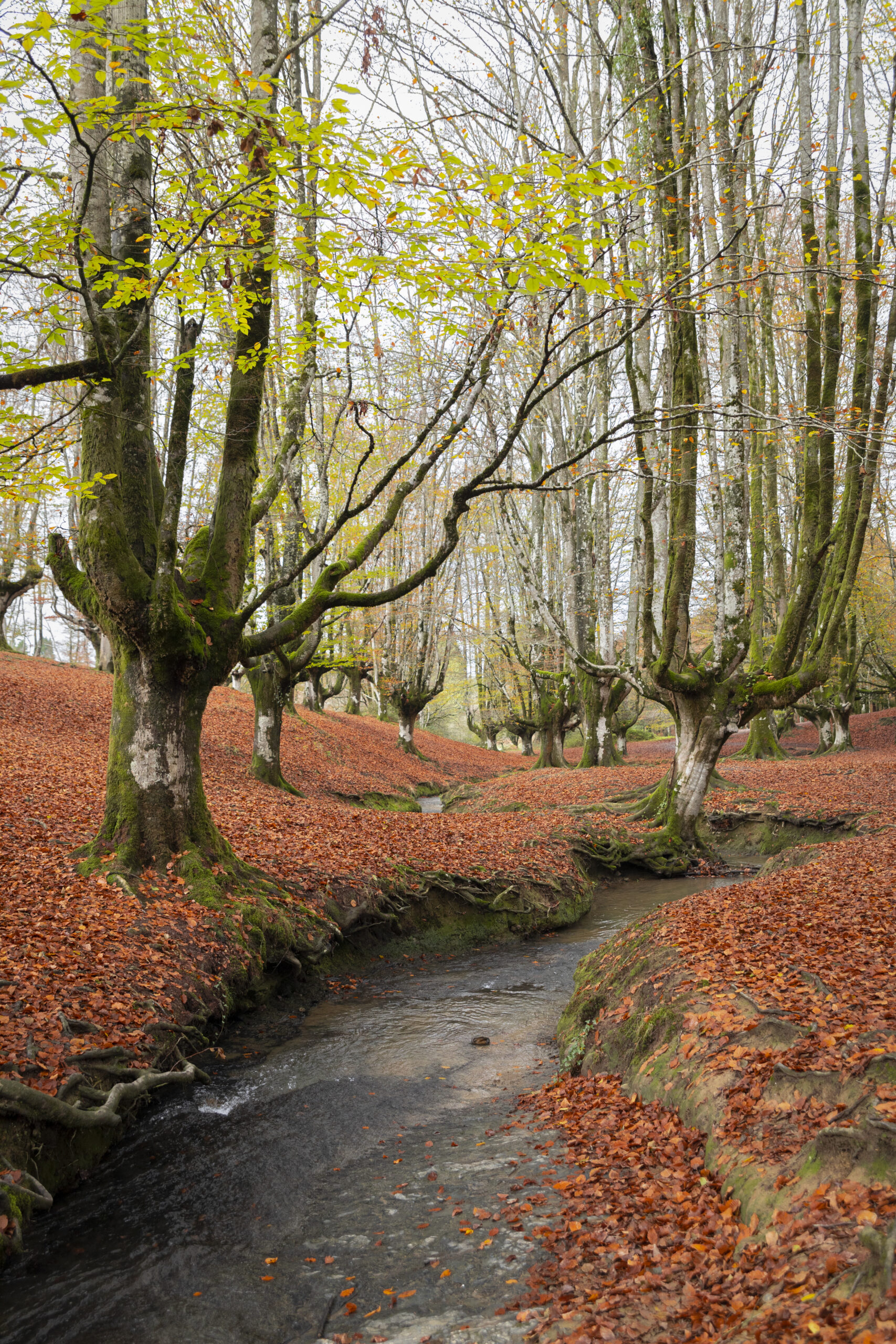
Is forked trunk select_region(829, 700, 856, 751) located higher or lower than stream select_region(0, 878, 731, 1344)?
higher

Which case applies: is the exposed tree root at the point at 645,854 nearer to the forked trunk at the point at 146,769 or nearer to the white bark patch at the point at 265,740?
the white bark patch at the point at 265,740

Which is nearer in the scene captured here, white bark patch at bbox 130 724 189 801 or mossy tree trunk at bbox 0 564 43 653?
white bark patch at bbox 130 724 189 801

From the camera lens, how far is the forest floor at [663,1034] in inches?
119

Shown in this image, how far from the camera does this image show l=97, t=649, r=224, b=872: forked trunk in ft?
25.3

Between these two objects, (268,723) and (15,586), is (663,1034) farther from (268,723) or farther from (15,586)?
(15,586)

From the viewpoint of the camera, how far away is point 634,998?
608 centimetres

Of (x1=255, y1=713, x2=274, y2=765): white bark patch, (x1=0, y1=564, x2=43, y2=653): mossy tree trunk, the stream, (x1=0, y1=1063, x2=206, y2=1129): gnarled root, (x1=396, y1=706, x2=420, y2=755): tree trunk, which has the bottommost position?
the stream

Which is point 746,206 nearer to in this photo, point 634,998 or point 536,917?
point 634,998

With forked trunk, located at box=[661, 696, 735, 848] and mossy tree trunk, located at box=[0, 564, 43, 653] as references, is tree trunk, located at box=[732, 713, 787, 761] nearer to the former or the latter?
forked trunk, located at box=[661, 696, 735, 848]

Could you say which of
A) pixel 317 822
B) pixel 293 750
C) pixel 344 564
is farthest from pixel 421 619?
pixel 344 564

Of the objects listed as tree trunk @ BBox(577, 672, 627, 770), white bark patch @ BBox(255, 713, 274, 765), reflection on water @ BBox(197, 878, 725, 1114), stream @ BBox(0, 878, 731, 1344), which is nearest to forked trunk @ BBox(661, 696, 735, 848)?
reflection on water @ BBox(197, 878, 725, 1114)

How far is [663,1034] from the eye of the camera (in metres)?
5.30

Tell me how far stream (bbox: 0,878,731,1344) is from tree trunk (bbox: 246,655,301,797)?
8.16m

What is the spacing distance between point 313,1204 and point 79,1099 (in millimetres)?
1674
